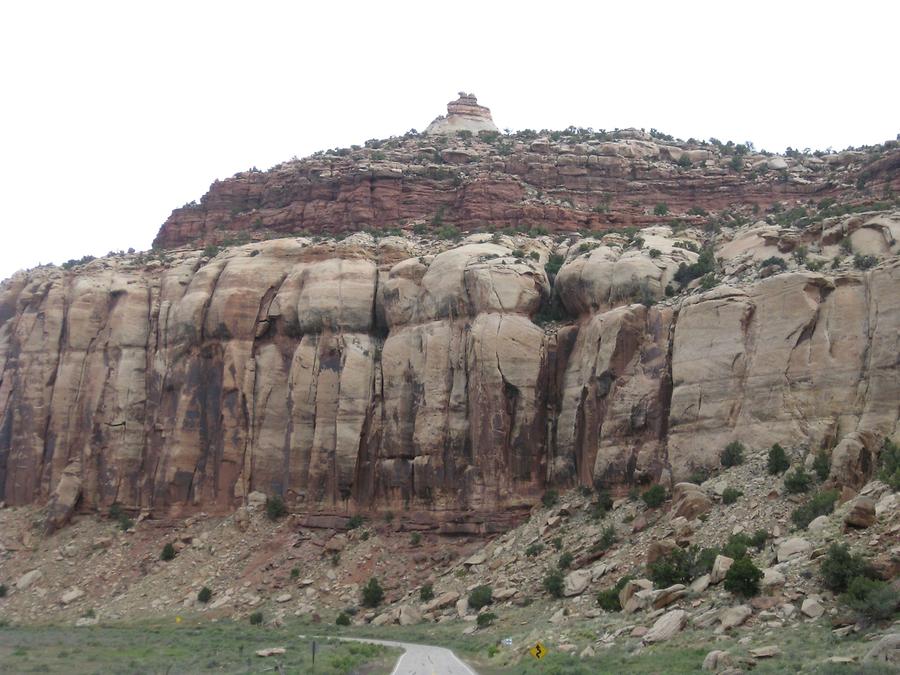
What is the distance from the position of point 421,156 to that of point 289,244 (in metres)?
16.2

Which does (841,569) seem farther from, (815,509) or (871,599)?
(815,509)

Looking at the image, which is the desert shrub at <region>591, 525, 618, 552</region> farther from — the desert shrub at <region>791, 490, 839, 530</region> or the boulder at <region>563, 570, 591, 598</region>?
the desert shrub at <region>791, 490, 839, 530</region>

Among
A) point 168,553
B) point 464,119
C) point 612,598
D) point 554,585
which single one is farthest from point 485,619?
point 464,119

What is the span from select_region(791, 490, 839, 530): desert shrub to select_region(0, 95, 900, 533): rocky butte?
1767 mm

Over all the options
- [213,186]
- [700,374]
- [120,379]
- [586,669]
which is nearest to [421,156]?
[213,186]

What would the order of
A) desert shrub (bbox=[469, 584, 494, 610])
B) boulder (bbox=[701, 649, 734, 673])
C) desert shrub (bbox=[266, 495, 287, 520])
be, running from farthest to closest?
desert shrub (bbox=[266, 495, 287, 520]), desert shrub (bbox=[469, 584, 494, 610]), boulder (bbox=[701, 649, 734, 673])

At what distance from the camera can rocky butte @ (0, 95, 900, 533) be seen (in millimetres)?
40281

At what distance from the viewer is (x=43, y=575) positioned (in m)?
51.8

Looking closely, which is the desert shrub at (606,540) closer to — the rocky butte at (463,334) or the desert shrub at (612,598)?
the rocky butte at (463,334)

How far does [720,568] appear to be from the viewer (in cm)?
2745

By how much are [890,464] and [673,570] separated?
7.28m

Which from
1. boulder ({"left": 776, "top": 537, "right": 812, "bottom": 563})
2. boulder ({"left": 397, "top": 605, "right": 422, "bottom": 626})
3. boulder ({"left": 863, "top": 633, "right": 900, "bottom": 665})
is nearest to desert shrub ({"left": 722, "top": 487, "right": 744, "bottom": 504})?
boulder ({"left": 776, "top": 537, "right": 812, "bottom": 563})

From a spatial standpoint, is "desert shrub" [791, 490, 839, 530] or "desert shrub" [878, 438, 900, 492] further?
"desert shrub" [791, 490, 839, 530]

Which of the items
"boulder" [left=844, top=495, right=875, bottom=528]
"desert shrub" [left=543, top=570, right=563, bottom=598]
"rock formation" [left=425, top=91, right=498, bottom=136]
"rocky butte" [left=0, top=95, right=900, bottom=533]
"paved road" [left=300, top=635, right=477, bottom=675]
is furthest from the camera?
"rock formation" [left=425, top=91, right=498, bottom=136]
